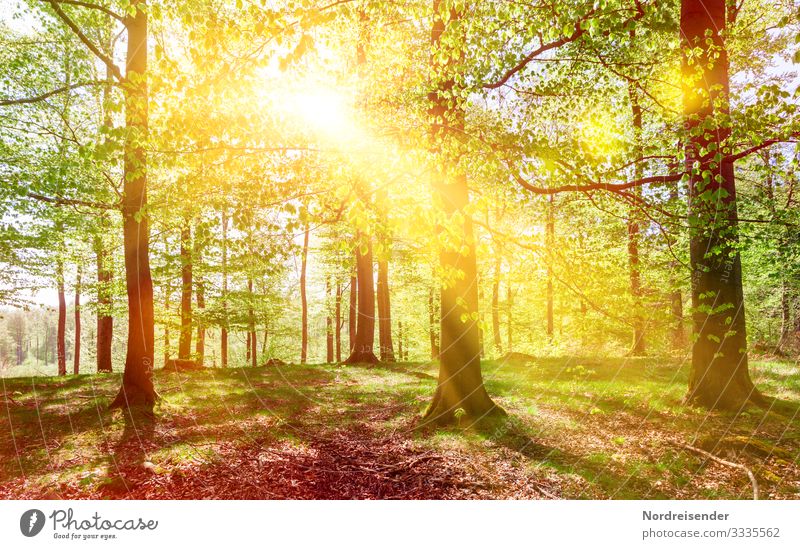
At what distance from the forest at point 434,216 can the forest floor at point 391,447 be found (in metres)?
0.04

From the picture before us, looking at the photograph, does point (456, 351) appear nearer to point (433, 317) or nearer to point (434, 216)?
point (434, 216)

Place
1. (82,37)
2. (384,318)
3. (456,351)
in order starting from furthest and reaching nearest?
(384,318) → (456,351) → (82,37)

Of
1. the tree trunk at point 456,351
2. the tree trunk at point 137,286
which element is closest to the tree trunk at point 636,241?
the tree trunk at point 456,351

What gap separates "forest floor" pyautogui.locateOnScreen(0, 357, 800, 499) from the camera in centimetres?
410

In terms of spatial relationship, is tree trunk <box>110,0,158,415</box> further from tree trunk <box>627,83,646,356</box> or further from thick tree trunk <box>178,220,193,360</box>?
tree trunk <box>627,83,646,356</box>

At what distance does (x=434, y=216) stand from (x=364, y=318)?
41.0ft

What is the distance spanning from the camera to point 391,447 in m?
5.19

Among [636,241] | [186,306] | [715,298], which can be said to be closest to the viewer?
[715,298]

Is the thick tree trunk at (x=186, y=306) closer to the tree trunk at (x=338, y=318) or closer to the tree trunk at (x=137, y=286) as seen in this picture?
the tree trunk at (x=137, y=286)

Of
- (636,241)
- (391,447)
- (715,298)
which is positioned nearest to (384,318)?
(391,447)

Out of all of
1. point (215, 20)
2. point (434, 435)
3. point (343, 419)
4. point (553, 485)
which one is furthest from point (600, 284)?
point (215, 20)

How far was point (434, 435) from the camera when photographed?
217 inches

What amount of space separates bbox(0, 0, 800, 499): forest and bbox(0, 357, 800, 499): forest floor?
4 centimetres

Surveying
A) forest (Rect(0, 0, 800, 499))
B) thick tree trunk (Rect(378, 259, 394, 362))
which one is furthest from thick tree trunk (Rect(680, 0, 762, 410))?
thick tree trunk (Rect(378, 259, 394, 362))
